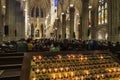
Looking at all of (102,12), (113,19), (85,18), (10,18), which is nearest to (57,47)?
(113,19)

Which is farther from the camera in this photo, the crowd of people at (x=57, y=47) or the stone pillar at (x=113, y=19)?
the stone pillar at (x=113, y=19)

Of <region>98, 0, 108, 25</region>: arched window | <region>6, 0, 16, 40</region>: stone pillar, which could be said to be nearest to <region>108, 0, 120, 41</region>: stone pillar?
<region>6, 0, 16, 40</region>: stone pillar

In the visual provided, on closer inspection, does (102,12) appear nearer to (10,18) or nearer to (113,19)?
(113,19)

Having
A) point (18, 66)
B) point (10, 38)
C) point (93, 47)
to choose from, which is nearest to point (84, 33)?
point (10, 38)

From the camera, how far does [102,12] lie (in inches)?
1678

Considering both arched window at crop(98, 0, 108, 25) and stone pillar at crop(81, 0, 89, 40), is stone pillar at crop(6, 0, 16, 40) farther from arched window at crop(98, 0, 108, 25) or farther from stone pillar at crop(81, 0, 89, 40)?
arched window at crop(98, 0, 108, 25)

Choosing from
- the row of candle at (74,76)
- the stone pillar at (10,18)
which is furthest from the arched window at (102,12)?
the row of candle at (74,76)

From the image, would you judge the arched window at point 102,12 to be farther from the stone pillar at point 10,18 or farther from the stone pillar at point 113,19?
the stone pillar at point 10,18

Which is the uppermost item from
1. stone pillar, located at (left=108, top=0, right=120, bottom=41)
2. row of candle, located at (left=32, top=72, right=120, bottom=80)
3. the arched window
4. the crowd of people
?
the arched window

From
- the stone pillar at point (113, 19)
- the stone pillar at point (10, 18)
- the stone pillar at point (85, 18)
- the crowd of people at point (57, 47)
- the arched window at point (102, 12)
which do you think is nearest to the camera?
the crowd of people at point (57, 47)

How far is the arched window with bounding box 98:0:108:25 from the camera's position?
41719mm

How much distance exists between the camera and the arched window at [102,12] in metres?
41.7

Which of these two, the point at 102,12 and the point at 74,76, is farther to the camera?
the point at 102,12

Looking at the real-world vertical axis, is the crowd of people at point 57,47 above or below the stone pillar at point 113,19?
below
